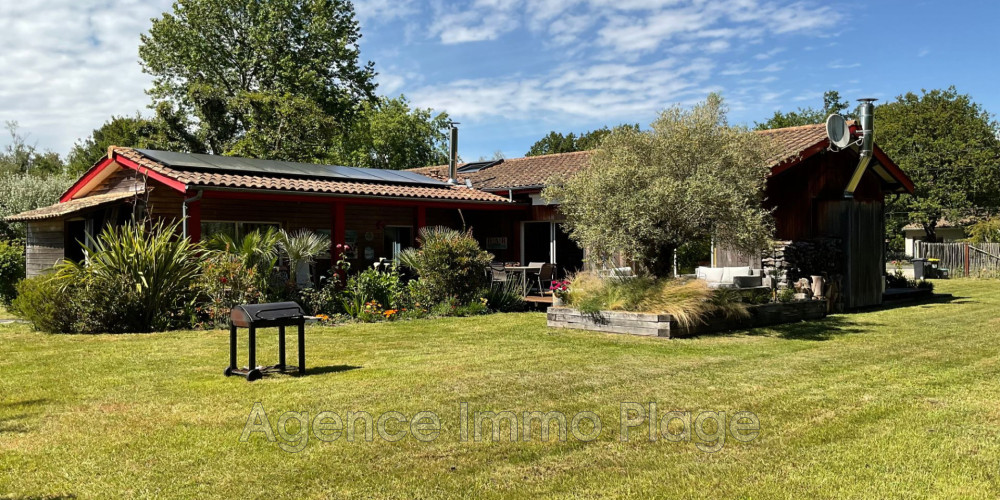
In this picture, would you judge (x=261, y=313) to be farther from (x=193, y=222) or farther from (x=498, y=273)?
(x=498, y=273)

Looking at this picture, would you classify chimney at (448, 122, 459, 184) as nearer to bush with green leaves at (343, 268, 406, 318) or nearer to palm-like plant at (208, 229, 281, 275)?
bush with green leaves at (343, 268, 406, 318)

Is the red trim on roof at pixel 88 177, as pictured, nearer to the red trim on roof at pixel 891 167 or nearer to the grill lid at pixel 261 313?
the grill lid at pixel 261 313

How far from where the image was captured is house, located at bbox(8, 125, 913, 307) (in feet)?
44.8

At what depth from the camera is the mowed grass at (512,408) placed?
399cm

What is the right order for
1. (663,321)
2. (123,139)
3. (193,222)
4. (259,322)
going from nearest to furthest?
1. (259,322)
2. (663,321)
3. (193,222)
4. (123,139)

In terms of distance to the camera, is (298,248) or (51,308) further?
(298,248)

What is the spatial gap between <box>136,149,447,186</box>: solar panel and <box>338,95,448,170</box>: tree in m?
26.5

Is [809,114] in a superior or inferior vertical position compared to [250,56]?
superior

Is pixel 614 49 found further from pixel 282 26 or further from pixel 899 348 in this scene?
pixel 282 26

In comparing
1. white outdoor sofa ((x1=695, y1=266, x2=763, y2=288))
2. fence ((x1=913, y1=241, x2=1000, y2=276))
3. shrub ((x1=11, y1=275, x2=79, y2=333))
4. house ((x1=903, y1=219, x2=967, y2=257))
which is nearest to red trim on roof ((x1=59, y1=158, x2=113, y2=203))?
shrub ((x1=11, y1=275, x2=79, y2=333))

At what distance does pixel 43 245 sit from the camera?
1652 centimetres

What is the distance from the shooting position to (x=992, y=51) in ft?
91.5

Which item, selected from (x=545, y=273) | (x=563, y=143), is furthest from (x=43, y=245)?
(x=563, y=143)

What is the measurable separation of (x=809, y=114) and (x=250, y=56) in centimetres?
4630
